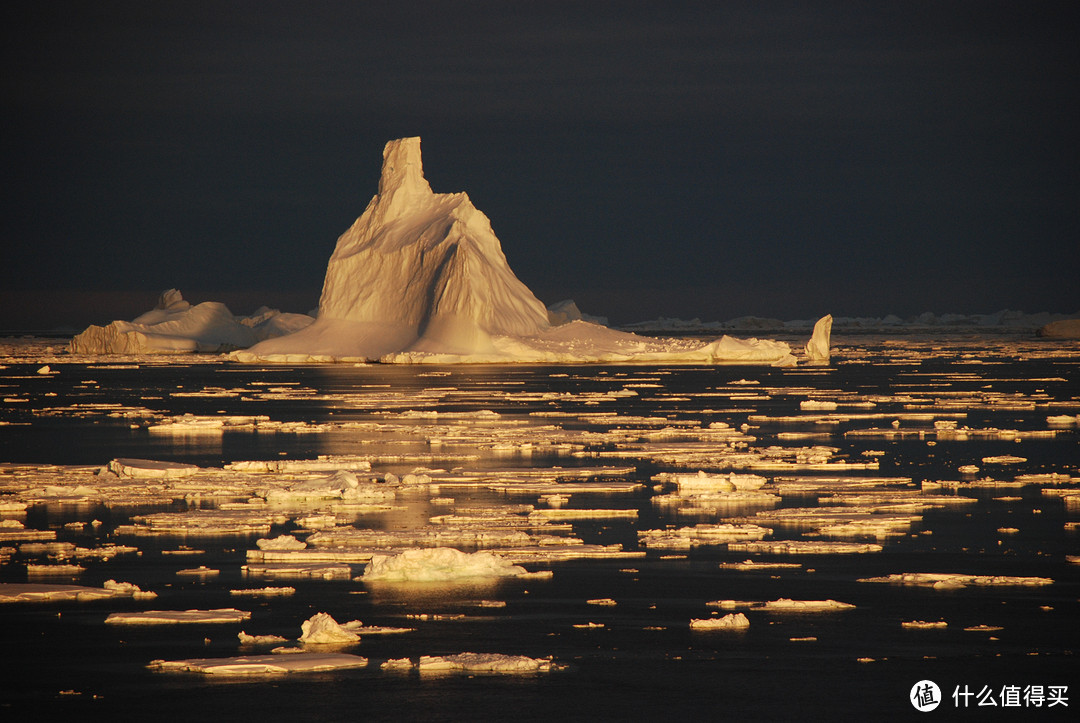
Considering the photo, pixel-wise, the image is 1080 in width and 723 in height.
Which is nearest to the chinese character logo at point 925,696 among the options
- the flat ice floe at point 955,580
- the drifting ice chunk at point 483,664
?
the drifting ice chunk at point 483,664

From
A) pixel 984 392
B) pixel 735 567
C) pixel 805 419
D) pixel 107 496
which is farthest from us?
pixel 984 392

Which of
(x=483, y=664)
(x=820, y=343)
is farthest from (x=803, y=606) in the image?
(x=820, y=343)

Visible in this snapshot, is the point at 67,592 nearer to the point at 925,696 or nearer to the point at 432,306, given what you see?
the point at 925,696

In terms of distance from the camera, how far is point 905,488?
54.2ft

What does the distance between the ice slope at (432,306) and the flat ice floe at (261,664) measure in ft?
153

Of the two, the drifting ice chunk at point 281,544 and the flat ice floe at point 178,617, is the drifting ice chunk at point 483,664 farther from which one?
the drifting ice chunk at point 281,544

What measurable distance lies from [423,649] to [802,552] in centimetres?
470

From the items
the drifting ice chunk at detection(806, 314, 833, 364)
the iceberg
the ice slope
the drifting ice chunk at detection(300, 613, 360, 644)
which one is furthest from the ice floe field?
the iceberg

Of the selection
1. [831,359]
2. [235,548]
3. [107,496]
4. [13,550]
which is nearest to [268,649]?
[235,548]

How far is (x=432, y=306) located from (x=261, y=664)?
49.2m

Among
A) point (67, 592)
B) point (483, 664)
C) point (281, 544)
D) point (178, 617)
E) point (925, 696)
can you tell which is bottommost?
point (925, 696)

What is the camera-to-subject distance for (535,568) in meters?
11.6

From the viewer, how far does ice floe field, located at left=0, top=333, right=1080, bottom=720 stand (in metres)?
8.08

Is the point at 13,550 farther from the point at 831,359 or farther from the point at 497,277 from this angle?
the point at 831,359
